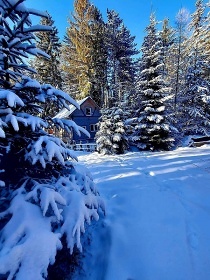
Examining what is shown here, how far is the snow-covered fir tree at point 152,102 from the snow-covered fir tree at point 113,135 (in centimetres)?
179

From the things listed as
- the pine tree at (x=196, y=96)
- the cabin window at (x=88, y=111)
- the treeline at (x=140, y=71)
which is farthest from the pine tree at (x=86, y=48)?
the pine tree at (x=196, y=96)

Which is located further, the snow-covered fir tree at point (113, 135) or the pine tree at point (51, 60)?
the pine tree at point (51, 60)

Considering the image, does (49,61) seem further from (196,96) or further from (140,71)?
(196,96)

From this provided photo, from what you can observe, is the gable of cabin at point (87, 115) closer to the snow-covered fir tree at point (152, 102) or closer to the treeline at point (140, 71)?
the treeline at point (140, 71)

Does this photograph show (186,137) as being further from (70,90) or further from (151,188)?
(70,90)

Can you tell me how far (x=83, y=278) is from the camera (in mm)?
2834

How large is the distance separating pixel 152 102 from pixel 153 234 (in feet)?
45.0

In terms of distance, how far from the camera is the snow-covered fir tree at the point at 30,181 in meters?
1.97

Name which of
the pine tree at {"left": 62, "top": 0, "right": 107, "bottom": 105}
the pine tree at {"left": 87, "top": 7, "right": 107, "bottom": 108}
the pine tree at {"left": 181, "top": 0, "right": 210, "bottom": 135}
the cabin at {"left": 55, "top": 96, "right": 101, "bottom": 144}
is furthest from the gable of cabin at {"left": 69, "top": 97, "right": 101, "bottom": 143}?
the pine tree at {"left": 181, "top": 0, "right": 210, "bottom": 135}

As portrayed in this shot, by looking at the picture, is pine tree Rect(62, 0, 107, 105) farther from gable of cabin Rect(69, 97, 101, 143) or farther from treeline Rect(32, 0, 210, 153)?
gable of cabin Rect(69, 97, 101, 143)

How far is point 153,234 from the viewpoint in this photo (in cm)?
350

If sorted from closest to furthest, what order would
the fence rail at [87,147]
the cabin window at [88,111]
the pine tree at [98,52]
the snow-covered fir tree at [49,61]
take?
the fence rail at [87,147] < the pine tree at [98,52] < the cabin window at [88,111] < the snow-covered fir tree at [49,61]

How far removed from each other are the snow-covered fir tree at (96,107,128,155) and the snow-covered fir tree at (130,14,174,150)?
5.88 feet

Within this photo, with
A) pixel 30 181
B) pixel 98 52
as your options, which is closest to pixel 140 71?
pixel 98 52
